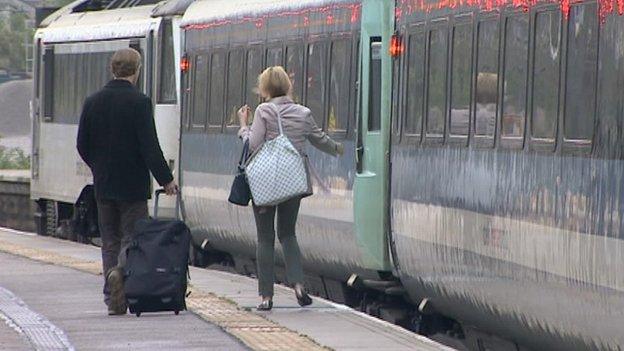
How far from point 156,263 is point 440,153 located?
1.95 meters

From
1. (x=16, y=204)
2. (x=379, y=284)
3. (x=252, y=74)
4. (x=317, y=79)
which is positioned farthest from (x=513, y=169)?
(x=16, y=204)

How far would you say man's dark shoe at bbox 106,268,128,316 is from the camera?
12945 millimetres

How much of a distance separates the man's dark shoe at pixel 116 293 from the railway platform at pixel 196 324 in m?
0.08

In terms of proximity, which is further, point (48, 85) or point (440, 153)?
point (48, 85)

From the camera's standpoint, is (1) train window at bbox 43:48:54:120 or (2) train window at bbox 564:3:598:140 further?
(1) train window at bbox 43:48:54:120

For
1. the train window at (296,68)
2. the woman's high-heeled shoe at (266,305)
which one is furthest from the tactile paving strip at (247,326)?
the train window at (296,68)

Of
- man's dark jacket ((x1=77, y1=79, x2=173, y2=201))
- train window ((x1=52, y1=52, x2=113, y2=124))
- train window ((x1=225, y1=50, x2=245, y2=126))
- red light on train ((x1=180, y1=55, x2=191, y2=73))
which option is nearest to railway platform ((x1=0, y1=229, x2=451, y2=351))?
man's dark jacket ((x1=77, y1=79, x2=173, y2=201))

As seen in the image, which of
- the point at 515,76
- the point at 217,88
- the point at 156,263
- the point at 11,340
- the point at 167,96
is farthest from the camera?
the point at 167,96

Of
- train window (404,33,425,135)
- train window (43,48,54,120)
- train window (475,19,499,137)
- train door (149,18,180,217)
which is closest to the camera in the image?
train window (475,19,499,137)

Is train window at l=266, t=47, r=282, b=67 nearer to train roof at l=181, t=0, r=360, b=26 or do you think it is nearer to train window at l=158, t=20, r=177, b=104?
train roof at l=181, t=0, r=360, b=26

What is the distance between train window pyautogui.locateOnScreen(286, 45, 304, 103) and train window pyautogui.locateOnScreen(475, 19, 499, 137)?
507cm

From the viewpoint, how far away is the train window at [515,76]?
449 inches

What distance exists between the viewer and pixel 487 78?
1232 centimetres

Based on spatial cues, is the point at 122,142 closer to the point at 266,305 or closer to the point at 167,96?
the point at 266,305
